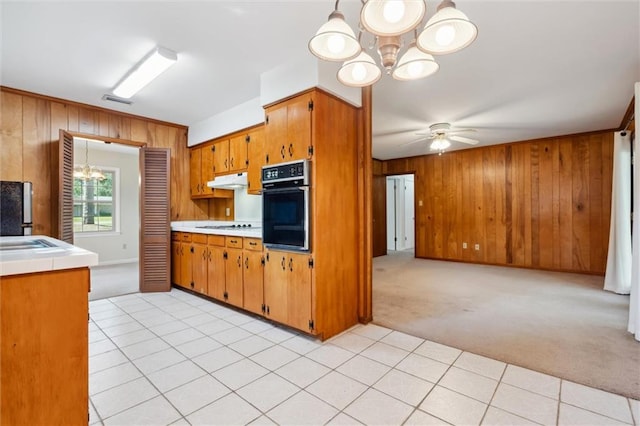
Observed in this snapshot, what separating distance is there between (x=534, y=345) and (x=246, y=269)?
2.75 m

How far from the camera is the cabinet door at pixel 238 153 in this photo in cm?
387

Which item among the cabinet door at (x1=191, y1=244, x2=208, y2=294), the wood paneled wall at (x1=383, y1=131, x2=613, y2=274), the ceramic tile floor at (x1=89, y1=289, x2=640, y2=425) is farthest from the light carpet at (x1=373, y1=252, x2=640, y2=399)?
the cabinet door at (x1=191, y1=244, x2=208, y2=294)

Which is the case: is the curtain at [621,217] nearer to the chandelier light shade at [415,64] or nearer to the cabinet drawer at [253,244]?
the chandelier light shade at [415,64]

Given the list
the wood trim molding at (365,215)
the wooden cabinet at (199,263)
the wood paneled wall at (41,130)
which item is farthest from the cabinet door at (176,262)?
the wood trim molding at (365,215)

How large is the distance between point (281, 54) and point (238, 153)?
5.40 feet

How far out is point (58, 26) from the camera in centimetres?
223

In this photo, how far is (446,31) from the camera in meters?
1.45

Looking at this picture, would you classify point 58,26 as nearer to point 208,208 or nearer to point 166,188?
point 166,188

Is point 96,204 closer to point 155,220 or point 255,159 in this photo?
point 155,220

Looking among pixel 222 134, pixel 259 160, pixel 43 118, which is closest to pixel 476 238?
pixel 259 160

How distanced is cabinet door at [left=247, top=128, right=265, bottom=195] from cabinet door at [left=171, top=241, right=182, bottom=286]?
1.54m

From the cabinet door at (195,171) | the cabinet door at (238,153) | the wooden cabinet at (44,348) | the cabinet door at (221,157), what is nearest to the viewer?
the wooden cabinet at (44,348)

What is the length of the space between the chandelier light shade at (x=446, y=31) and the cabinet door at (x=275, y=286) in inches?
78.0

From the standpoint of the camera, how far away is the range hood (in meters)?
3.82
